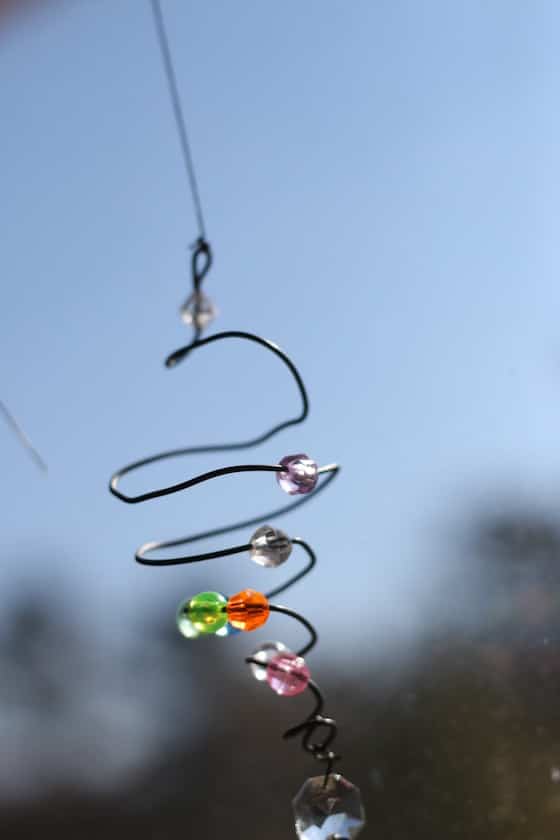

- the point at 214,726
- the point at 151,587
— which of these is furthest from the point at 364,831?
the point at 151,587

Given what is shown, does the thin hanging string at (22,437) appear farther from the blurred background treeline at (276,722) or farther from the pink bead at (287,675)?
the pink bead at (287,675)

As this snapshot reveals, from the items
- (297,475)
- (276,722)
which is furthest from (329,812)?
(276,722)

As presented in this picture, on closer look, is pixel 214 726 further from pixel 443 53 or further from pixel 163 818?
pixel 443 53

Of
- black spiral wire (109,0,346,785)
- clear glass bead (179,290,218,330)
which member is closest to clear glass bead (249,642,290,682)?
black spiral wire (109,0,346,785)

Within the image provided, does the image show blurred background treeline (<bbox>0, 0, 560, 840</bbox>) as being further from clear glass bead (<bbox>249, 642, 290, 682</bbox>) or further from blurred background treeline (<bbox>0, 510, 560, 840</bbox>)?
clear glass bead (<bbox>249, 642, 290, 682</bbox>)

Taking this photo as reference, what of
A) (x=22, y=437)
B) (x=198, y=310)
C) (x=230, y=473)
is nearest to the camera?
(x=230, y=473)

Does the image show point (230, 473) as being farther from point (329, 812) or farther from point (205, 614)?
point (329, 812)
